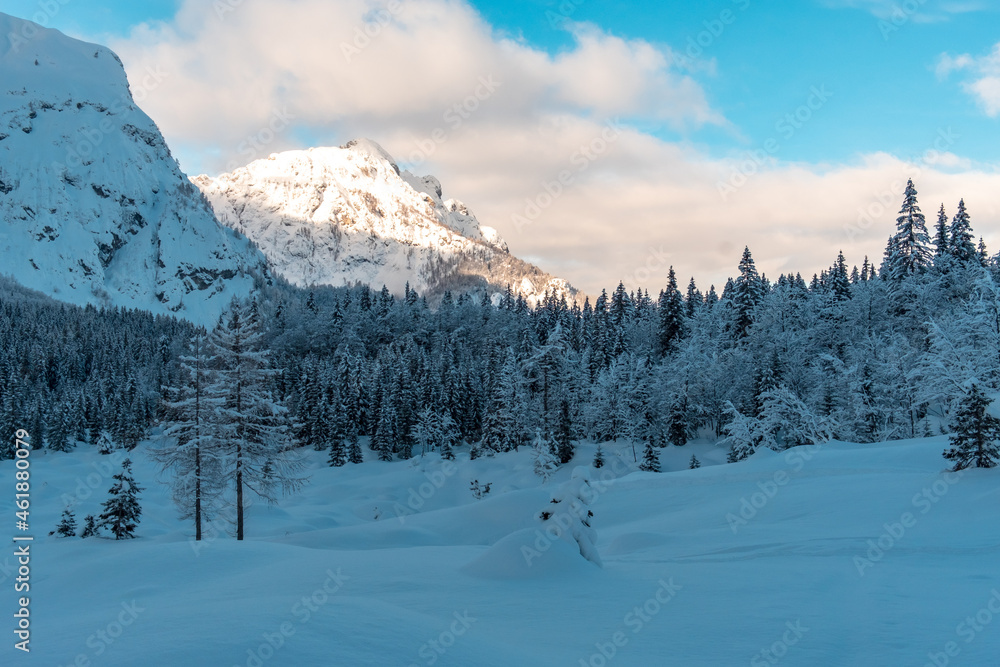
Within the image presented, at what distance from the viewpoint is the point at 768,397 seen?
162ft

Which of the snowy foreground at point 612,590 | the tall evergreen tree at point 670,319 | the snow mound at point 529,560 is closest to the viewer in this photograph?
the snowy foreground at point 612,590

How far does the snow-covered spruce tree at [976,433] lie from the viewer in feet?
57.7

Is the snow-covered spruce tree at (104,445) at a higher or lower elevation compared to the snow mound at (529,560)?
lower

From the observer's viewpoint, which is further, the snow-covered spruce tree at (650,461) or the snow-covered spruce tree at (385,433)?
the snow-covered spruce tree at (385,433)

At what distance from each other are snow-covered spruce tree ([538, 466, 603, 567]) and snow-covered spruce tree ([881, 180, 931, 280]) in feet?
200

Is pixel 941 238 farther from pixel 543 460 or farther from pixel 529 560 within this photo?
pixel 529 560

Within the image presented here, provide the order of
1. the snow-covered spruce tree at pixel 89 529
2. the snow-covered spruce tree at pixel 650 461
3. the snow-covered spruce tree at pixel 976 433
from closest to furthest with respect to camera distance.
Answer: the snow-covered spruce tree at pixel 976 433, the snow-covered spruce tree at pixel 89 529, the snow-covered spruce tree at pixel 650 461

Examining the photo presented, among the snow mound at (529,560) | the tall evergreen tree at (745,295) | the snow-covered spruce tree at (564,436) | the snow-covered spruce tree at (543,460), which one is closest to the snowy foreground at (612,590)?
the snow mound at (529,560)

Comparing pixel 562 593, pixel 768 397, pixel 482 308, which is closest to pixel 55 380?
pixel 482 308

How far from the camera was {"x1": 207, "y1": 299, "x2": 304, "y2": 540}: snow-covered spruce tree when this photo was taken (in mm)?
24609

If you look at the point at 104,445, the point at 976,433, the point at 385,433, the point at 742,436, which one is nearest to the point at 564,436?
the point at 742,436

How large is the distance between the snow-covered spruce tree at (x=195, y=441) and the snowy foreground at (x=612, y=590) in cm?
453

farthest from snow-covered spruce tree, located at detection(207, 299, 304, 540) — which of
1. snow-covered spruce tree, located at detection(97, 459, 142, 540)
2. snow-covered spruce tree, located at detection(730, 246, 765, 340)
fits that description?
snow-covered spruce tree, located at detection(730, 246, 765, 340)

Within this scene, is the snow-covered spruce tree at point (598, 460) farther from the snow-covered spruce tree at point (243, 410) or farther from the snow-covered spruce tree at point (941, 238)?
the snow-covered spruce tree at point (941, 238)
